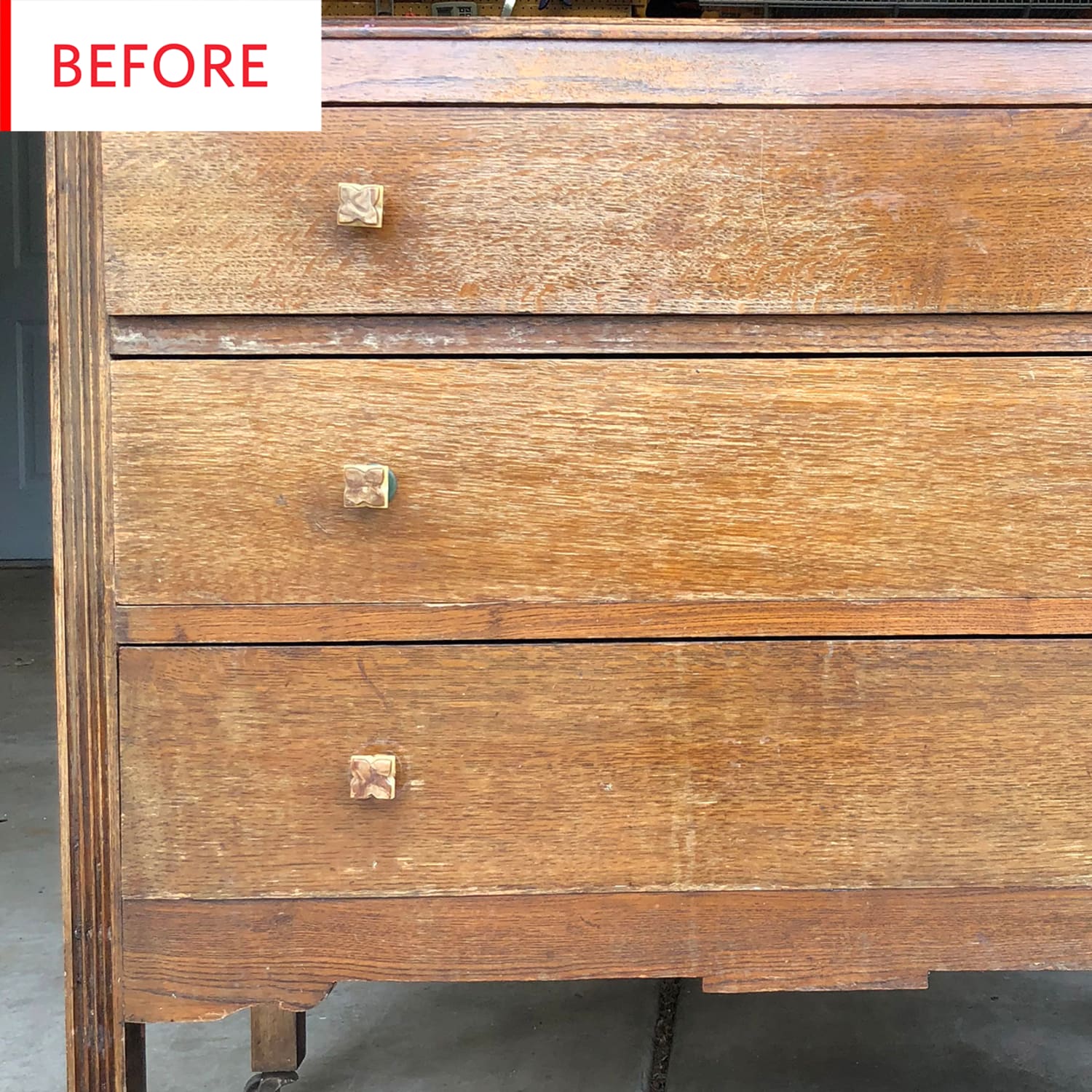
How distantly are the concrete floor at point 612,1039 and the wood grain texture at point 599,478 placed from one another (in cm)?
66

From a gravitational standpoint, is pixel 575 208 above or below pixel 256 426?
above

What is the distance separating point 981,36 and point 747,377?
275 millimetres

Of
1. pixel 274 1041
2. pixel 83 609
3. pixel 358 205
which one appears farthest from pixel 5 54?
pixel 274 1041

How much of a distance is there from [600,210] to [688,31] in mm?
131

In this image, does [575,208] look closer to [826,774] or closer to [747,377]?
[747,377]

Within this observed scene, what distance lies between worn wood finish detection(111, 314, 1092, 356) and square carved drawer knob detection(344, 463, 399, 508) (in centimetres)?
8

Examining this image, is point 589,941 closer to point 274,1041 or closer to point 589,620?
point 589,620

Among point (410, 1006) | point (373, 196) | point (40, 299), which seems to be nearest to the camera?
point (373, 196)

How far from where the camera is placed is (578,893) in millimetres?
801

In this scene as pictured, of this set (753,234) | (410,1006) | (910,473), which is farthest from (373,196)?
(410,1006)

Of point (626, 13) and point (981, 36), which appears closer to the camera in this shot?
point (981, 36)

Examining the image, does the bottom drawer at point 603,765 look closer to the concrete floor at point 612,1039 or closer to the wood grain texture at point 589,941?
the wood grain texture at point 589,941

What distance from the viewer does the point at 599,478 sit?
0.78 metres

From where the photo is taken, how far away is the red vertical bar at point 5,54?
2.53 feet
